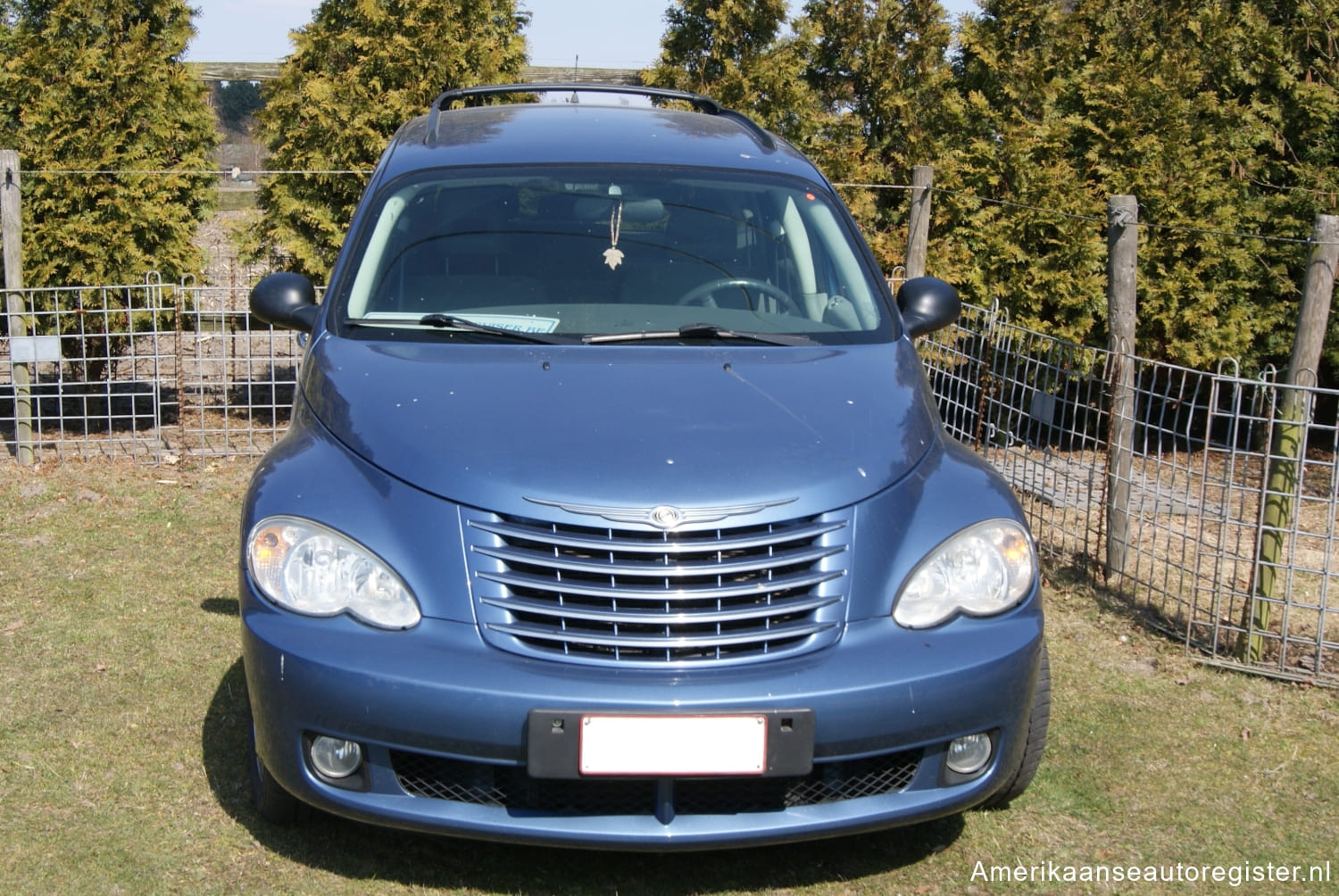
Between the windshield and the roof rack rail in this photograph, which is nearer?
the windshield

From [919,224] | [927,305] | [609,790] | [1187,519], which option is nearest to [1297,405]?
[1187,519]

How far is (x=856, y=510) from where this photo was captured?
125 inches

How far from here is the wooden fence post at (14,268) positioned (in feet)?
26.3

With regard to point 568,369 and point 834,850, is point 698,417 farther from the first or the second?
point 834,850

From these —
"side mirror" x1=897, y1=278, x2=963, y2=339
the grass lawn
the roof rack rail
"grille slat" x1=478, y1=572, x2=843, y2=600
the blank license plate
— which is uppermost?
the roof rack rail

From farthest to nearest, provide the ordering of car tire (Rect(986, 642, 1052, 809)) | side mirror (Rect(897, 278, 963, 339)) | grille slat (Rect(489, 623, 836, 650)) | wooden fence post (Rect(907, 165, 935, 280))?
wooden fence post (Rect(907, 165, 935, 280)), side mirror (Rect(897, 278, 963, 339)), car tire (Rect(986, 642, 1052, 809)), grille slat (Rect(489, 623, 836, 650))

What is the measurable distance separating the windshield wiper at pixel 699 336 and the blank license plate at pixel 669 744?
52.4 inches

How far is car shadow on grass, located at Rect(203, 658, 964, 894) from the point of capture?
133 inches

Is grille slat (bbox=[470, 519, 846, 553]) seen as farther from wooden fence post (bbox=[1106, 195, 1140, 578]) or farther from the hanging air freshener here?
wooden fence post (bbox=[1106, 195, 1140, 578])

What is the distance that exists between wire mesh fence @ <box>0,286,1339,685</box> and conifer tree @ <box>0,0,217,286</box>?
→ 0.94 feet

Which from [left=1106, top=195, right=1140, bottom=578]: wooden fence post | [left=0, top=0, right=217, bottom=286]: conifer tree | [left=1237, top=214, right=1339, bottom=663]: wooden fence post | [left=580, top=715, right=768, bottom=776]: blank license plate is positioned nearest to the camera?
[left=580, top=715, right=768, bottom=776]: blank license plate

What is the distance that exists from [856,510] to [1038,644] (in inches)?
21.9

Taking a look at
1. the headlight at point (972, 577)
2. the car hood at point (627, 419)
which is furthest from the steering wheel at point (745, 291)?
the headlight at point (972, 577)

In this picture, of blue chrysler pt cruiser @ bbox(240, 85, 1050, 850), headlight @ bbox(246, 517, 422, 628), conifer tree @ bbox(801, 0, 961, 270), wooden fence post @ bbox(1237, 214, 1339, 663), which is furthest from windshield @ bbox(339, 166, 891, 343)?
conifer tree @ bbox(801, 0, 961, 270)
